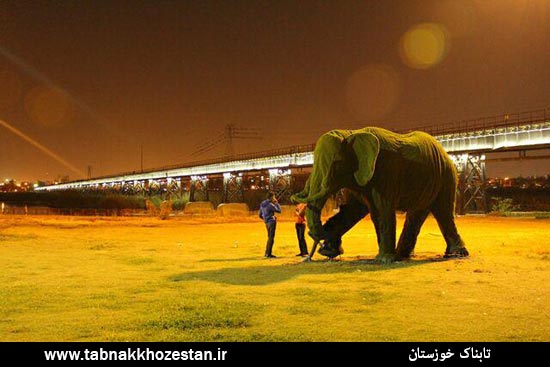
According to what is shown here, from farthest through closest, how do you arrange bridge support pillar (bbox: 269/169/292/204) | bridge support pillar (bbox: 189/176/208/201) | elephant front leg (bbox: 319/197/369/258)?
bridge support pillar (bbox: 189/176/208/201), bridge support pillar (bbox: 269/169/292/204), elephant front leg (bbox: 319/197/369/258)

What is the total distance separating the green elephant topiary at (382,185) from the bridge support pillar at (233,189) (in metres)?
73.7

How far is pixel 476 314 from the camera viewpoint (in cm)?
797

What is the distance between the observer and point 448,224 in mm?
15656

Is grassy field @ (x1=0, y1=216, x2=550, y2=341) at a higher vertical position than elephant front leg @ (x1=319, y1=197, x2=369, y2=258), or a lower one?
lower

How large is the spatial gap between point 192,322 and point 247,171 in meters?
86.4

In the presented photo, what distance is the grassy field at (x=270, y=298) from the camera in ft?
22.7

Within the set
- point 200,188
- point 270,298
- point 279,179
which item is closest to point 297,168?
point 279,179

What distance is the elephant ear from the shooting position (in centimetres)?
1352

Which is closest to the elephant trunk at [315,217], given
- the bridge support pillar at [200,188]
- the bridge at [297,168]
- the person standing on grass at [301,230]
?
the person standing on grass at [301,230]

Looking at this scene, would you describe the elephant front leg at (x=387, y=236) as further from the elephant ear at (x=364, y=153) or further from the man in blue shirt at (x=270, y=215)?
the man in blue shirt at (x=270, y=215)

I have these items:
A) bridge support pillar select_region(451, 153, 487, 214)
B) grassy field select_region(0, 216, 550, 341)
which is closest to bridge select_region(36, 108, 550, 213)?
bridge support pillar select_region(451, 153, 487, 214)

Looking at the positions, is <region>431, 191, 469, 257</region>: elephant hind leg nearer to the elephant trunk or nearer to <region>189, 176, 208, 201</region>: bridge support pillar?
the elephant trunk

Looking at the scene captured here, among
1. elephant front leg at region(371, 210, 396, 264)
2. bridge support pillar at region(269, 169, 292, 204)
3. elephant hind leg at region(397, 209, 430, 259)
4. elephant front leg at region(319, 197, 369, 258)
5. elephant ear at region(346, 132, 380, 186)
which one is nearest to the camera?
elephant ear at region(346, 132, 380, 186)
